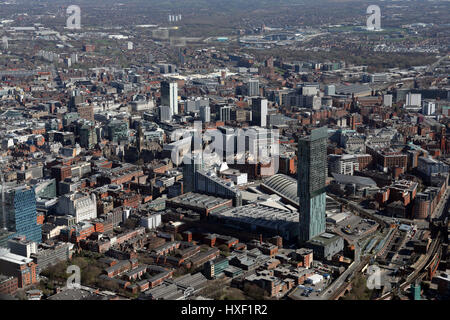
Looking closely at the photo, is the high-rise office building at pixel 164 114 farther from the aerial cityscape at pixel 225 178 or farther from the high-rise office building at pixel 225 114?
the high-rise office building at pixel 225 114

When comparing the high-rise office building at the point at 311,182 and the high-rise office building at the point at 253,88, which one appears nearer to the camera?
the high-rise office building at the point at 311,182

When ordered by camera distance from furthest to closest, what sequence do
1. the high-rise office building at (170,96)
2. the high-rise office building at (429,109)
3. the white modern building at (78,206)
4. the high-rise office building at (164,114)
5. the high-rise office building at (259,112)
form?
the high-rise office building at (170,96), the high-rise office building at (429,109), the high-rise office building at (164,114), the high-rise office building at (259,112), the white modern building at (78,206)

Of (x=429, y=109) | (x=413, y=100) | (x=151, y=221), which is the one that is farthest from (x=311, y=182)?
(x=413, y=100)

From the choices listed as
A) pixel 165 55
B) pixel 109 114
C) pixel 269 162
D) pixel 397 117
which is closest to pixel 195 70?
pixel 165 55
